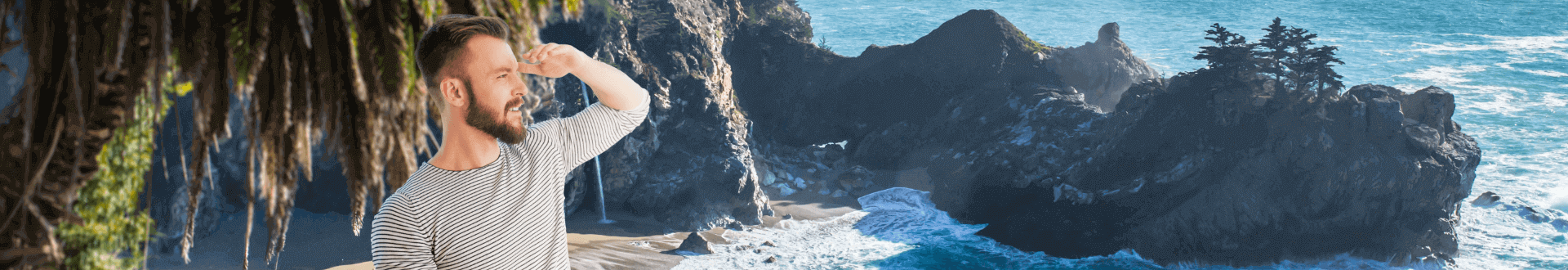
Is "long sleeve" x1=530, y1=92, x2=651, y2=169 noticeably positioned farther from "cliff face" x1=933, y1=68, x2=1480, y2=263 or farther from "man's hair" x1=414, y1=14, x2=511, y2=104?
"cliff face" x1=933, y1=68, x2=1480, y2=263

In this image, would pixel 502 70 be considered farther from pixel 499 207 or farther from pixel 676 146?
pixel 676 146

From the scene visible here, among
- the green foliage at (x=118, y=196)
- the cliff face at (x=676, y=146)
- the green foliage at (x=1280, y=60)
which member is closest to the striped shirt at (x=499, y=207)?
the green foliage at (x=118, y=196)

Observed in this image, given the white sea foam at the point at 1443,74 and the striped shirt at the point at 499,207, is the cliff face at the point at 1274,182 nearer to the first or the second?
the striped shirt at the point at 499,207

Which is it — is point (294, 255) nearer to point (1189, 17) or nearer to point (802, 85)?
point (802, 85)

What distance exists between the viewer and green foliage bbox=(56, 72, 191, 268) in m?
1.99

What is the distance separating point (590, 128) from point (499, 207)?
0.41 m

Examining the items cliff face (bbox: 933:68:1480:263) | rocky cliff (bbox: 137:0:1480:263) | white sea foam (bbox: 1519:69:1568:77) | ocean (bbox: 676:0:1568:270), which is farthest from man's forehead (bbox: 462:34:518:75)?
white sea foam (bbox: 1519:69:1568:77)

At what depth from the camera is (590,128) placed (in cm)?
241

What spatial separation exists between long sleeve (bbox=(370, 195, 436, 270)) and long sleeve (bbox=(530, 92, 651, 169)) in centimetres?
51

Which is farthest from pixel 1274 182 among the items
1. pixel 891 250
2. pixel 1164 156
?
pixel 891 250

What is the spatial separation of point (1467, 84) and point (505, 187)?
64.4 m

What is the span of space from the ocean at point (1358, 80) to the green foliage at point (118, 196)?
20.2m

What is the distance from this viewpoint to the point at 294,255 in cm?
2072

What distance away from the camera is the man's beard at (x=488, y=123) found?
75.9 inches
